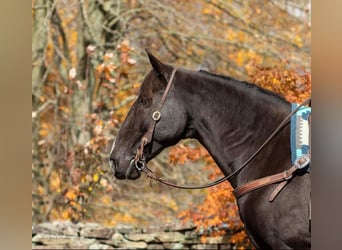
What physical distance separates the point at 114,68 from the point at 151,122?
3.74 metres

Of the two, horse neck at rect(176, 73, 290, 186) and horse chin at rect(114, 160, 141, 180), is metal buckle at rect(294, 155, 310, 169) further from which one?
horse chin at rect(114, 160, 141, 180)

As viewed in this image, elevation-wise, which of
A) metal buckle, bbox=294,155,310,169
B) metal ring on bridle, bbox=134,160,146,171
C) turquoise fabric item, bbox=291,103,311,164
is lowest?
metal ring on bridle, bbox=134,160,146,171

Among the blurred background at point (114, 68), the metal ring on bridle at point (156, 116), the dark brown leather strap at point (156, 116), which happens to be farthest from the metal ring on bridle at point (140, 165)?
the blurred background at point (114, 68)

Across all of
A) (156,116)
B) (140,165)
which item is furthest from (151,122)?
(140,165)

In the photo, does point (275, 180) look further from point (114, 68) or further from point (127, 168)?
point (114, 68)

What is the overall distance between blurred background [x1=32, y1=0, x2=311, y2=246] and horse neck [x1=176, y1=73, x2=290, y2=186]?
3.65 meters

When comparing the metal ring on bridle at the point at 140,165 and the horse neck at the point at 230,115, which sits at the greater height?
the horse neck at the point at 230,115

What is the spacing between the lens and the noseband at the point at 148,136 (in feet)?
9.33

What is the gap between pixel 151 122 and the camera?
2.88 metres

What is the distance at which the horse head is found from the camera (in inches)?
112

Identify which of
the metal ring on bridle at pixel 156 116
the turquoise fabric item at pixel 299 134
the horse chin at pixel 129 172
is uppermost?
the metal ring on bridle at pixel 156 116

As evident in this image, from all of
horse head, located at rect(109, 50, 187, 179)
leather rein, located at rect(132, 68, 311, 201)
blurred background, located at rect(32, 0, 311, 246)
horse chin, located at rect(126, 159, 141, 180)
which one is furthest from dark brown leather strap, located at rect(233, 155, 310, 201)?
blurred background, located at rect(32, 0, 311, 246)

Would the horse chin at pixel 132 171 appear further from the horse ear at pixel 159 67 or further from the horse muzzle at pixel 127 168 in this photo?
the horse ear at pixel 159 67

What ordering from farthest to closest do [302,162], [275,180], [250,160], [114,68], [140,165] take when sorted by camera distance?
1. [114,68]
2. [140,165]
3. [250,160]
4. [275,180]
5. [302,162]
